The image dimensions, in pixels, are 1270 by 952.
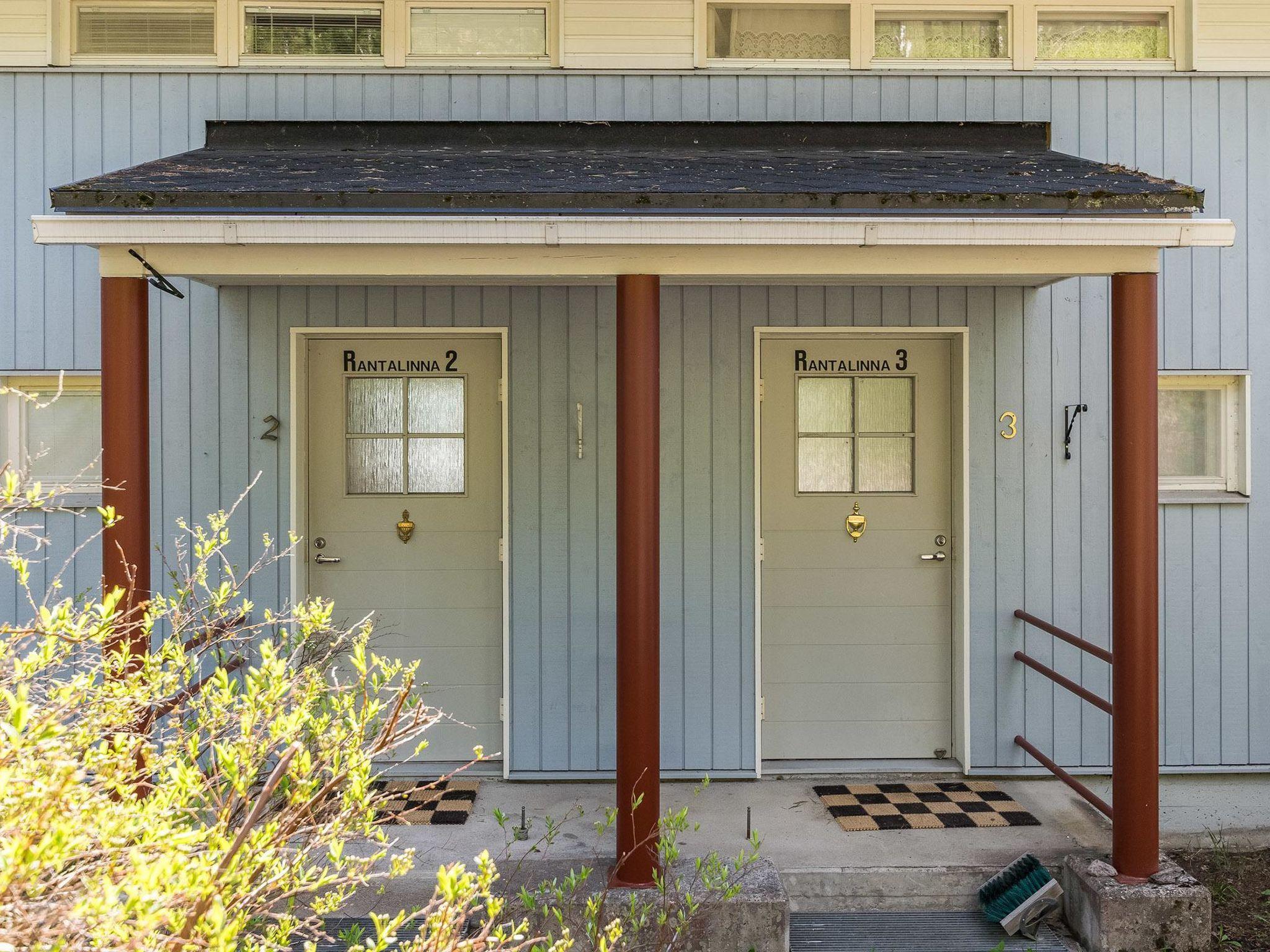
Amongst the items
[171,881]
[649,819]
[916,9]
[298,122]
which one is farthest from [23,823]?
[916,9]

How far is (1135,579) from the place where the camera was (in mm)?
3686

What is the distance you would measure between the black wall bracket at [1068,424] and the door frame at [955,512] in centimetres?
45

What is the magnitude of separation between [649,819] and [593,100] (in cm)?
320

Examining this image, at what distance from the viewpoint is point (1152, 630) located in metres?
3.68

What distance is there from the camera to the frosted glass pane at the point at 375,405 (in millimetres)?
4852

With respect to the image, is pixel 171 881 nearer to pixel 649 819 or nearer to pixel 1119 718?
pixel 649 819

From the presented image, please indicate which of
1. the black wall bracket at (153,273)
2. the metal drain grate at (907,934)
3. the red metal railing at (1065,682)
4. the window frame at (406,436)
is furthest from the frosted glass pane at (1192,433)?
the black wall bracket at (153,273)

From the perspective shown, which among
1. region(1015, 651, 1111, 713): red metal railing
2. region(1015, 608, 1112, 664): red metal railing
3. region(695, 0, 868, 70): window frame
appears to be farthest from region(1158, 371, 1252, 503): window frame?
region(695, 0, 868, 70): window frame

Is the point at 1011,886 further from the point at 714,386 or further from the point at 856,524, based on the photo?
the point at 714,386

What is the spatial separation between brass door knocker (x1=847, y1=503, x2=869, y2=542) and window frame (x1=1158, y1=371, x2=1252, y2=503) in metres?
1.40

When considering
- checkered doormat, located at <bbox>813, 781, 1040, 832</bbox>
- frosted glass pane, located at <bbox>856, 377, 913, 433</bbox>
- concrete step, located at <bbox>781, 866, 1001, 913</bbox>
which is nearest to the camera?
concrete step, located at <bbox>781, 866, 1001, 913</bbox>

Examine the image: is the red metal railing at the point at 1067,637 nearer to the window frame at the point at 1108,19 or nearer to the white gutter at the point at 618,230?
the white gutter at the point at 618,230

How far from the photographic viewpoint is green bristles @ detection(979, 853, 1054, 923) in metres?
3.64

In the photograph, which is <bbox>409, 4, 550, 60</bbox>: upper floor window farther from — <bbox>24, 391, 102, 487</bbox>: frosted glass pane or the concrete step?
the concrete step
